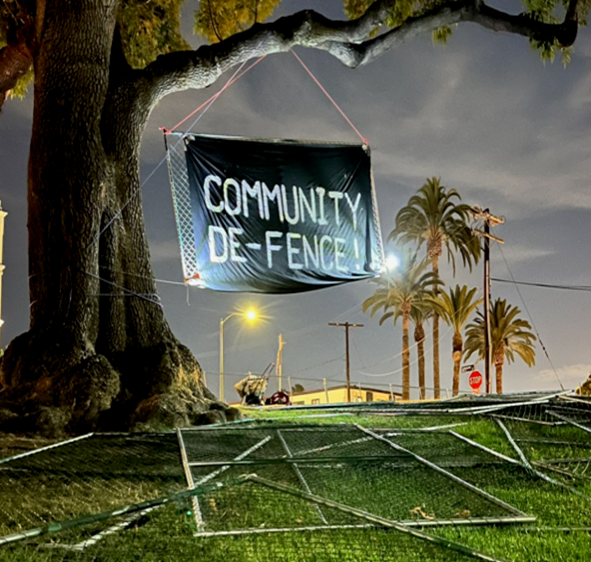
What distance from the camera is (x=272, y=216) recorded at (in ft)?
25.6

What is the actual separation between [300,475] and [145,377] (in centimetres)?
342

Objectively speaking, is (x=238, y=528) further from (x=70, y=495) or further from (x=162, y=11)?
(x=162, y=11)

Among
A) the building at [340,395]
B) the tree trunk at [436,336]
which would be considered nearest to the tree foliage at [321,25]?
the tree trunk at [436,336]

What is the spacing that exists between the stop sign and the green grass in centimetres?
2569

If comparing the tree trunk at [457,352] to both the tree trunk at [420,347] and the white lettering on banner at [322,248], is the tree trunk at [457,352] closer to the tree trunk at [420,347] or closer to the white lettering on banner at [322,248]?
the tree trunk at [420,347]

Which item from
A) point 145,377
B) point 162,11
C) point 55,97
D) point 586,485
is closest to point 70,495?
point 145,377

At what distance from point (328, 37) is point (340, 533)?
26.8ft

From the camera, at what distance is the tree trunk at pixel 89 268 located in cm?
711

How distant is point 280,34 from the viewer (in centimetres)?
956

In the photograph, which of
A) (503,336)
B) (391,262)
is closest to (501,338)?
(503,336)

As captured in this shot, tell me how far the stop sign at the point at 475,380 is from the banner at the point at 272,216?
22942 millimetres

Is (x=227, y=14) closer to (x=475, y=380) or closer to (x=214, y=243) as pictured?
(x=214, y=243)

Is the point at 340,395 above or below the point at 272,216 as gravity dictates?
below

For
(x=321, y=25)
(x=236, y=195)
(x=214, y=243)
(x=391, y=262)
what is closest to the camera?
(x=214, y=243)
